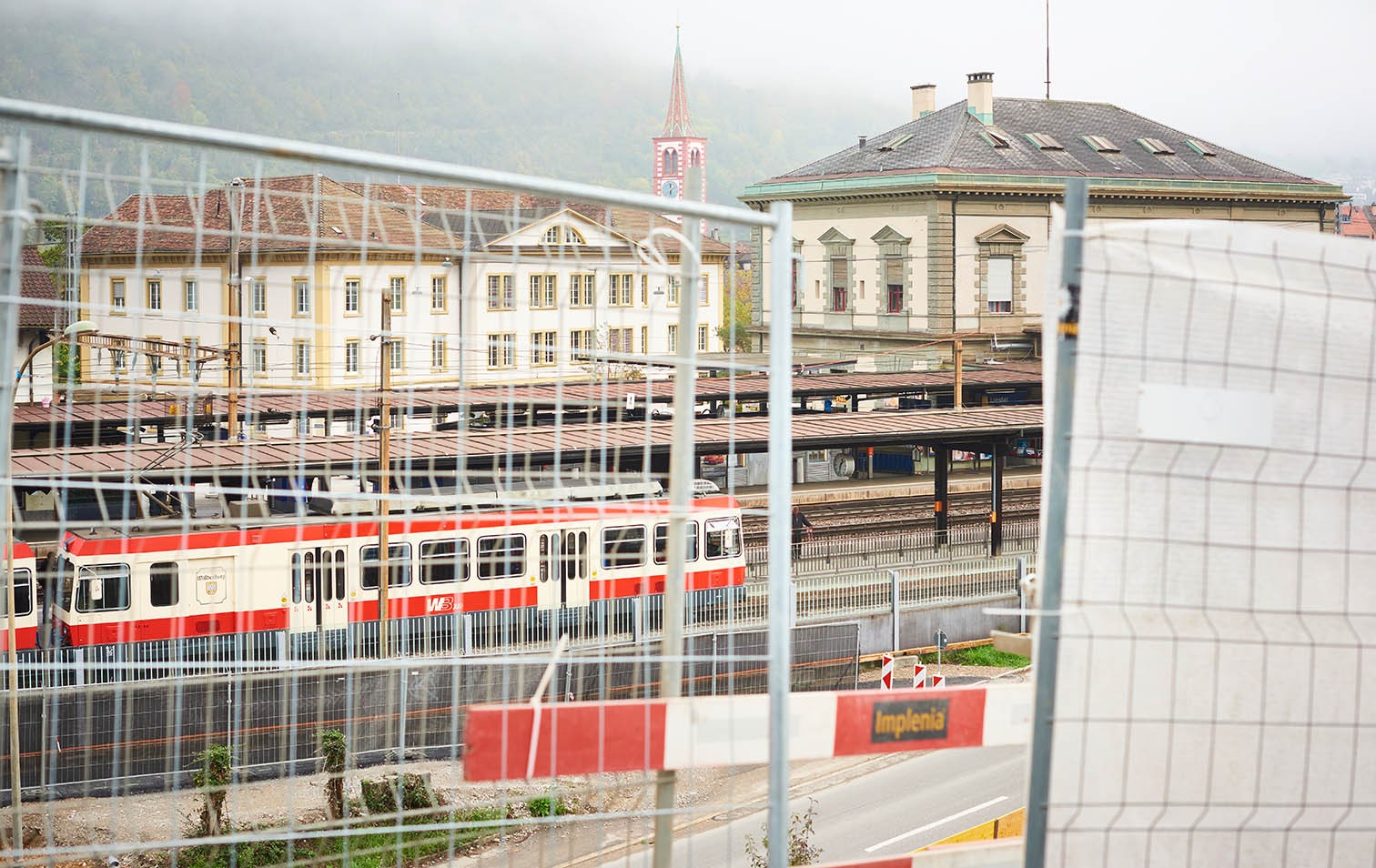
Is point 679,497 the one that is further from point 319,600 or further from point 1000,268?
point 1000,268

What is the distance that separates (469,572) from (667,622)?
13.2m

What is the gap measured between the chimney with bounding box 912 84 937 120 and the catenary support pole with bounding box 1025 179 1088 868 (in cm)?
4413

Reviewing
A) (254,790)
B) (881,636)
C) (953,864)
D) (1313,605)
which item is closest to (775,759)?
(953,864)

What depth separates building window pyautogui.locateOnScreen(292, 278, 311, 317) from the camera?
→ 3.78m

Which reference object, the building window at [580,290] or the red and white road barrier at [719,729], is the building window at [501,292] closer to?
Answer: the building window at [580,290]

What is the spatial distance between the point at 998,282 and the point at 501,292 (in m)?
36.9

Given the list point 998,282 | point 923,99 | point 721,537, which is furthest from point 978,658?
point 923,99

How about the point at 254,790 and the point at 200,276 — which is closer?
the point at 200,276

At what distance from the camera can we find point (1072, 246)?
3277 millimetres

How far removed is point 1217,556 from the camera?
337cm

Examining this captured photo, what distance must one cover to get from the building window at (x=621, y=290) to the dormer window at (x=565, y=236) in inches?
5.8

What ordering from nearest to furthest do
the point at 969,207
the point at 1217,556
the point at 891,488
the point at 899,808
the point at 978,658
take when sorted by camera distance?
1. the point at 1217,556
2. the point at 899,808
3. the point at 978,658
4. the point at 891,488
5. the point at 969,207

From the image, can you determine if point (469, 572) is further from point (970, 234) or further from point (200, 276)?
point (970, 234)

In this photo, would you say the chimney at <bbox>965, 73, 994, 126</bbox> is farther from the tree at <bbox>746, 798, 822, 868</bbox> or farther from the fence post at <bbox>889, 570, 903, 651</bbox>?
the tree at <bbox>746, 798, 822, 868</bbox>
